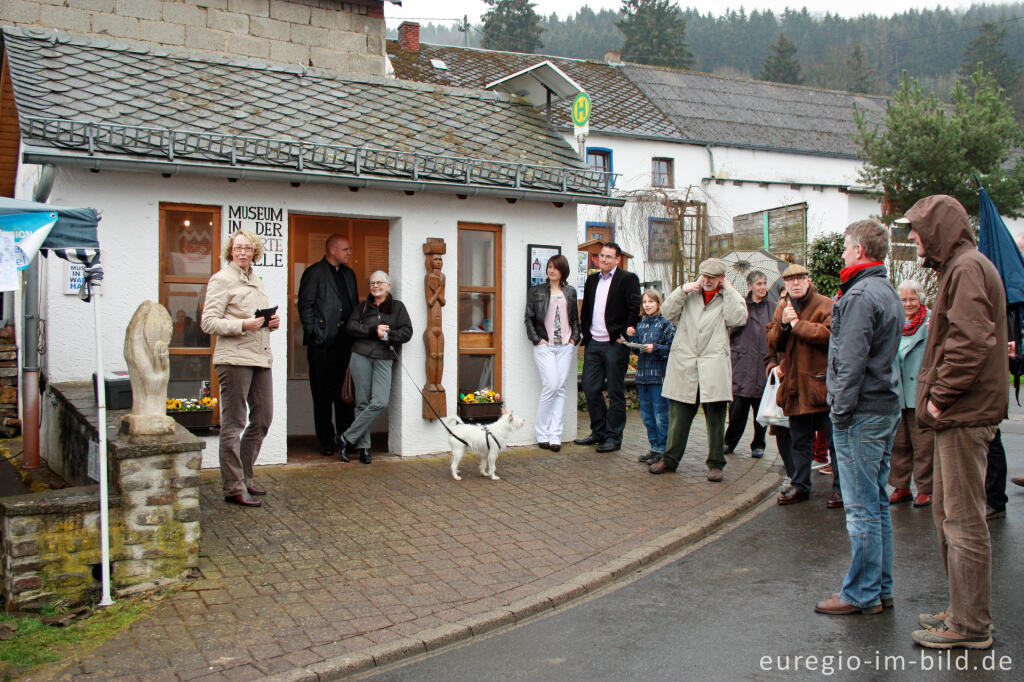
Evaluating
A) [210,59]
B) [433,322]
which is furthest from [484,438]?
[210,59]

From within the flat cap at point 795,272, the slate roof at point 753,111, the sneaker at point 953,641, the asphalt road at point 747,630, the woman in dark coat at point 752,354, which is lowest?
the asphalt road at point 747,630

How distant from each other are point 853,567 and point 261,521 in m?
4.13

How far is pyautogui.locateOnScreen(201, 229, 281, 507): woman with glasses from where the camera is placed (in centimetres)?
683

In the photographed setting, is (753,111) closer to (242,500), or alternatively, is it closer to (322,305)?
(322,305)

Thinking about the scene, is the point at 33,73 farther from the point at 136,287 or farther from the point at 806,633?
the point at 806,633

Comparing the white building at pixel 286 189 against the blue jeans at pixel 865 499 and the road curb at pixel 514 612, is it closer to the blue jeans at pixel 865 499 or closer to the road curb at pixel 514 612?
the road curb at pixel 514 612

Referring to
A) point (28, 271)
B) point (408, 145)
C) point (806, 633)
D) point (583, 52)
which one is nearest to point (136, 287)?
point (28, 271)

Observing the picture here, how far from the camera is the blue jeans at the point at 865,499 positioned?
4941 mm

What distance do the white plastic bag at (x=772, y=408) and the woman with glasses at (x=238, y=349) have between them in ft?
14.2

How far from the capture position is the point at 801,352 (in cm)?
726

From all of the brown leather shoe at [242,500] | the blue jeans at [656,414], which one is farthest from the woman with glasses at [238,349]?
the blue jeans at [656,414]

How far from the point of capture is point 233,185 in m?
8.59

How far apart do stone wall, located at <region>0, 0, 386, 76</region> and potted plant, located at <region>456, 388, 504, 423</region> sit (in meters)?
6.40

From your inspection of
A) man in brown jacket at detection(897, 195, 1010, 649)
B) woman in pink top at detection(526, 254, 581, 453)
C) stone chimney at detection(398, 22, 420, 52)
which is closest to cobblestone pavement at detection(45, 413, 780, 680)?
woman in pink top at detection(526, 254, 581, 453)
